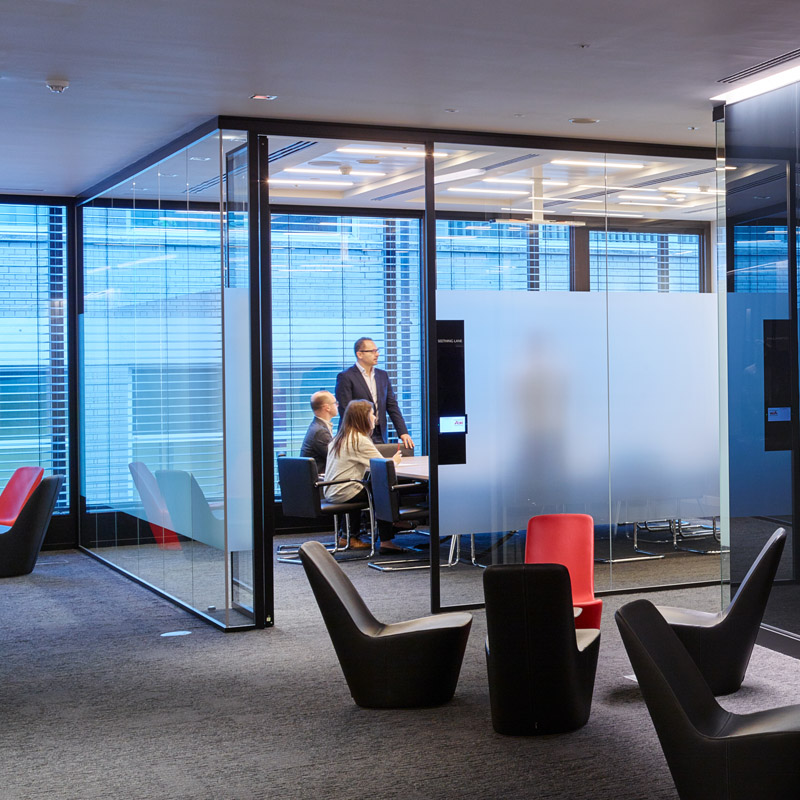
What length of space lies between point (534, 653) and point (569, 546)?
157cm

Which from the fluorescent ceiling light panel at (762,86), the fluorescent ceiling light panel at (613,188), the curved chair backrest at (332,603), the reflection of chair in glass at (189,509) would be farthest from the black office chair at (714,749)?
the fluorescent ceiling light panel at (613,188)

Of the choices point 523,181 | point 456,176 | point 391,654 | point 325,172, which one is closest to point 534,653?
point 391,654

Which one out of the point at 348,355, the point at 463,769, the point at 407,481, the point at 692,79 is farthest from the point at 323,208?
the point at 463,769

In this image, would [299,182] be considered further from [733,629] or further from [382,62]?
[733,629]

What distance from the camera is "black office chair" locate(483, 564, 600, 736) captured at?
4426 millimetres

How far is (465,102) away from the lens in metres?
6.25

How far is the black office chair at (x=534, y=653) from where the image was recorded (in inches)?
174

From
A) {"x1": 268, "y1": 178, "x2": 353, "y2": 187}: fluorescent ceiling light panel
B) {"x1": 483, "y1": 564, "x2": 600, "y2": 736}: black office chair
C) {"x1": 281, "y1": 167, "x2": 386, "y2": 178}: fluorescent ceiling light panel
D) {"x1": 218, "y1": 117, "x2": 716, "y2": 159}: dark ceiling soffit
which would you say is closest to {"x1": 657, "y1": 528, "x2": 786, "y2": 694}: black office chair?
{"x1": 483, "y1": 564, "x2": 600, "y2": 736}: black office chair

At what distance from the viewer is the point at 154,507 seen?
785 centimetres

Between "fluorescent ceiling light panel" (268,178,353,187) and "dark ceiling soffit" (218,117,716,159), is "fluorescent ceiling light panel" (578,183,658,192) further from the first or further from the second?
"fluorescent ceiling light panel" (268,178,353,187)

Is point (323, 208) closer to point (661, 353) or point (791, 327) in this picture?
point (661, 353)

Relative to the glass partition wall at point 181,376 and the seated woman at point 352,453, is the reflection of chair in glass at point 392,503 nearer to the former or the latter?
the seated woman at point 352,453

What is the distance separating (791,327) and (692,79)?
1.42 metres

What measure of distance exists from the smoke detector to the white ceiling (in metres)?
0.05
